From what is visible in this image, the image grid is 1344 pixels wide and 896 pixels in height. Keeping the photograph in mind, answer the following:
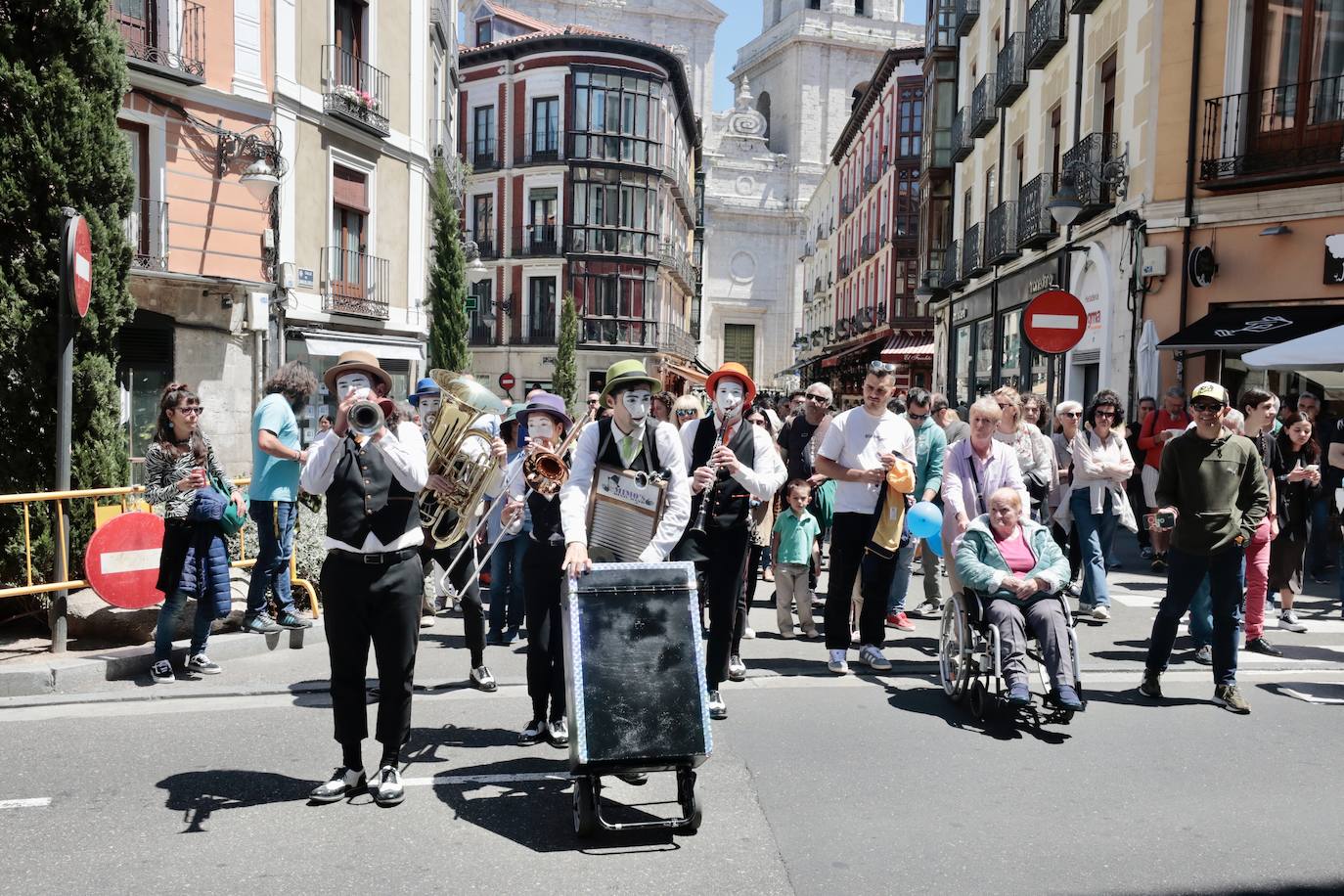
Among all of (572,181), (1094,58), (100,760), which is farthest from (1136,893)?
(572,181)

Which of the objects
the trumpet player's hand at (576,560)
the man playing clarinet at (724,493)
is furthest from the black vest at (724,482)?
the trumpet player's hand at (576,560)

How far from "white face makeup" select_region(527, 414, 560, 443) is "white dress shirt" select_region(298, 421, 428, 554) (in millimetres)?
1330

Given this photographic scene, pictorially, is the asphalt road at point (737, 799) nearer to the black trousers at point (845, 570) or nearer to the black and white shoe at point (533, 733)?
the black and white shoe at point (533, 733)

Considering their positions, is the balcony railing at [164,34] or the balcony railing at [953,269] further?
the balcony railing at [953,269]

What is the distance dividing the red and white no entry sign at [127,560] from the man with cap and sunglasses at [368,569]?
2732 millimetres

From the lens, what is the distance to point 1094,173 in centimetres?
1655

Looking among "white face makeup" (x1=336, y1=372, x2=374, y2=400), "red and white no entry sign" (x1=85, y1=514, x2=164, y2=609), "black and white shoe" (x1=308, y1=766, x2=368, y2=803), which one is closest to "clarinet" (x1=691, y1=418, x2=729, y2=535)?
"white face makeup" (x1=336, y1=372, x2=374, y2=400)

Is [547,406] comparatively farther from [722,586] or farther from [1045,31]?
[1045,31]

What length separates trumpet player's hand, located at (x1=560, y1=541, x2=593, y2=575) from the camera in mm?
4555

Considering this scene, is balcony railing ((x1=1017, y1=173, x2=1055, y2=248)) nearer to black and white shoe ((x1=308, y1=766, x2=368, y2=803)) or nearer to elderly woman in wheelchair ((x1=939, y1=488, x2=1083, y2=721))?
elderly woman in wheelchair ((x1=939, y1=488, x2=1083, y2=721))

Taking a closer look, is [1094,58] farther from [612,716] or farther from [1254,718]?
[612,716]

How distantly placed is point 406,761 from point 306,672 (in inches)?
76.9

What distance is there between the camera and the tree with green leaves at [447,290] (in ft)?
85.3

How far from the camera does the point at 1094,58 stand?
17531 millimetres
